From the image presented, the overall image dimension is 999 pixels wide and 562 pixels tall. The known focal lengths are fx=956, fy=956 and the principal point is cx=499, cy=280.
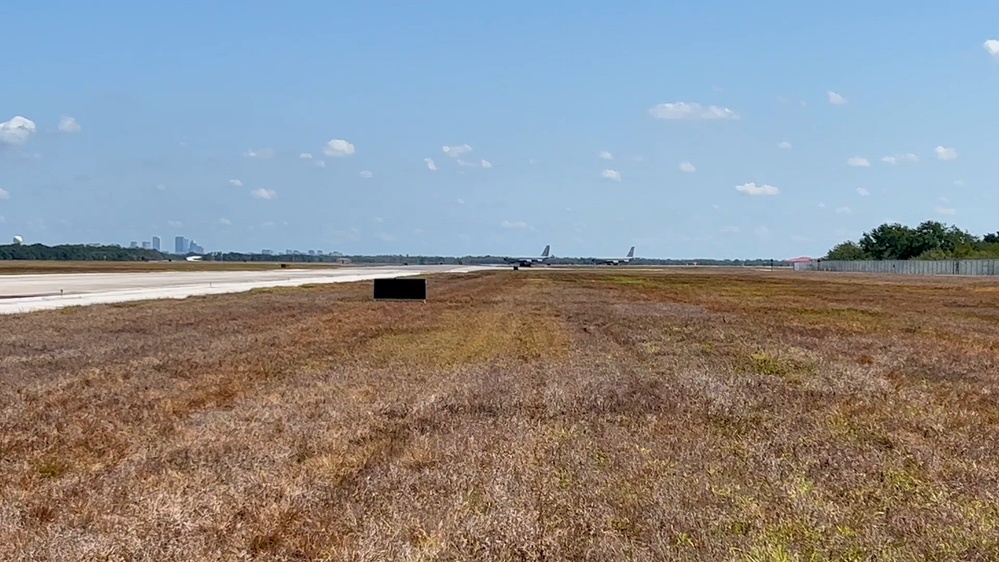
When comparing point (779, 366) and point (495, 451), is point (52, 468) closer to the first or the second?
point (495, 451)

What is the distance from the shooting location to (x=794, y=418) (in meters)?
11.3

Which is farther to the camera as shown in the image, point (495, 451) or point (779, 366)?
point (779, 366)

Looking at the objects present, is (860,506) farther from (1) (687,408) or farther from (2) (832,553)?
(1) (687,408)

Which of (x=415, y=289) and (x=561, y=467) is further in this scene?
(x=415, y=289)

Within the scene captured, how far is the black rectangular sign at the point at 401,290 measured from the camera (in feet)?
133

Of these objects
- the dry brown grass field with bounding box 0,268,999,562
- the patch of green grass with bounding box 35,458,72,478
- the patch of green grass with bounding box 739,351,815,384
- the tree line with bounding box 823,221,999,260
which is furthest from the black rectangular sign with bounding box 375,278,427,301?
the tree line with bounding box 823,221,999,260

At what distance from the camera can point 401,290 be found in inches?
1619

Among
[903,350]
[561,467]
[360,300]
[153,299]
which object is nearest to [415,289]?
[360,300]

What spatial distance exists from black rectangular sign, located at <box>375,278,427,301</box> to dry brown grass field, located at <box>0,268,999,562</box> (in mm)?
20053

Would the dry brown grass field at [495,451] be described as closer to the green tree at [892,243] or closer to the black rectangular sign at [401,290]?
the black rectangular sign at [401,290]

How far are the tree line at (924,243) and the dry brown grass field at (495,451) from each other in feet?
450

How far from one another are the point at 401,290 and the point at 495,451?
106 ft

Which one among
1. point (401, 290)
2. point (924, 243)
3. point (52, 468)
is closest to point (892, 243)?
point (924, 243)

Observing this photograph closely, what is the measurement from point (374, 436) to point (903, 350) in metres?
13.8
